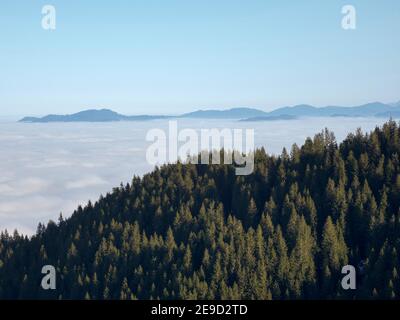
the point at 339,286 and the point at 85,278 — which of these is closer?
the point at 339,286

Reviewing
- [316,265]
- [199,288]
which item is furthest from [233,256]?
[316,265]

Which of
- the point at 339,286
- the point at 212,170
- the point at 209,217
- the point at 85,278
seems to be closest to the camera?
the point at 339,286

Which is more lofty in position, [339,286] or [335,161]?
[335,161]

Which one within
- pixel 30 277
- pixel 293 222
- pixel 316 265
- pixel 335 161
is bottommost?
pixel 30 277
